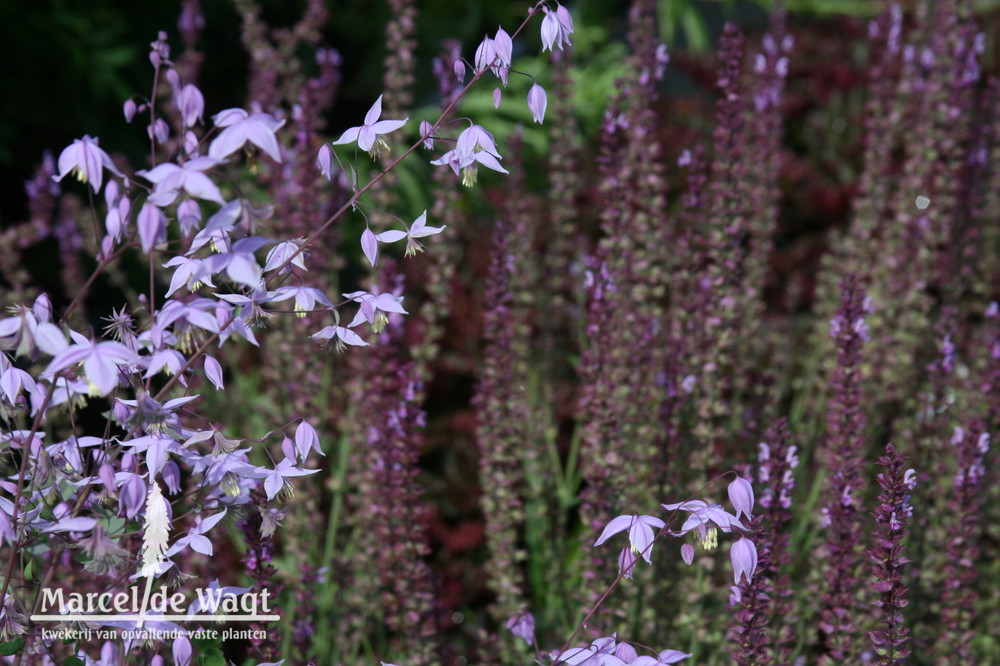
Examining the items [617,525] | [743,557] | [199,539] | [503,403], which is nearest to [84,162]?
[199,539]

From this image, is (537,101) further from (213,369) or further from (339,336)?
(213,369)

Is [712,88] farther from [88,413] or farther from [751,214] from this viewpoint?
[88,413]

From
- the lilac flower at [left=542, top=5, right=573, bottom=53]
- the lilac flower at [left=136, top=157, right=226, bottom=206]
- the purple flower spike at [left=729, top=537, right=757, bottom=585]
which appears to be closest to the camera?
the lilac flower at [left=136, top=157, right=226, bottom=206]

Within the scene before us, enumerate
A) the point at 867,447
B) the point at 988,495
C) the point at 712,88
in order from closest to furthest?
the point at 988,495 → the point at 867,447 → the point at 712,88

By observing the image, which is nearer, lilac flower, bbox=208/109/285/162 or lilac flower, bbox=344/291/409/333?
lilac flower, bbox=208/109/285/162

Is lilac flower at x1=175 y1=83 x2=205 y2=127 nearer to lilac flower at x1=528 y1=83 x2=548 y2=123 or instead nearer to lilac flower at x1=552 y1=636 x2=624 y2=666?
lilac flower at x1=528 y1=83 x2=548 y2=123

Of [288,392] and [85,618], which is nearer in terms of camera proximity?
[85,618]

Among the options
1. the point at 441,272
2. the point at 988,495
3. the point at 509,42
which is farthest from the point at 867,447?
the point at 509,42

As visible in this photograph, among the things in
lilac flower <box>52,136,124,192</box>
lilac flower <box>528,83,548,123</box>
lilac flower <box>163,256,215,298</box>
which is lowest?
lilac flower <box>163,256,215,298</box>

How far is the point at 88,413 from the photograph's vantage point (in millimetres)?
3752

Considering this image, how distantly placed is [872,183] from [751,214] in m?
0.37

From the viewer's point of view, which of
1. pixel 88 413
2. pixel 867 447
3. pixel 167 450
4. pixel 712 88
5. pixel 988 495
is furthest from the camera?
pixel 712 88

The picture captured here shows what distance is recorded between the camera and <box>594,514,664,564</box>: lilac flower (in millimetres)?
1198

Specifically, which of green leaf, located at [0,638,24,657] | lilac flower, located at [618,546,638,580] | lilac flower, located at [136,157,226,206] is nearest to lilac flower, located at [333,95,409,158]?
lilac flower, located at [136,157,226,206]
